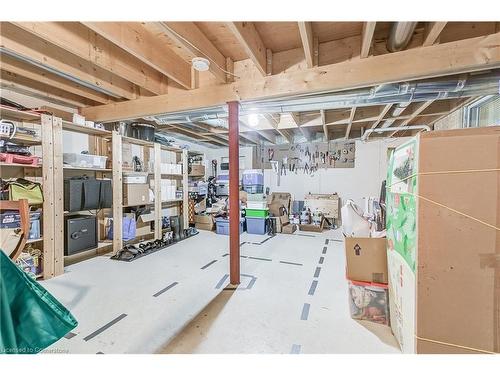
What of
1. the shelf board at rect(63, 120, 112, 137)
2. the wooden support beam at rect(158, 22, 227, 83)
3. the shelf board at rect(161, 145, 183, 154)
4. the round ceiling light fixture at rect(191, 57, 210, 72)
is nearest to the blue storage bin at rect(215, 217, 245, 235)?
the shelf board at rect(161, 145, 183, 154)

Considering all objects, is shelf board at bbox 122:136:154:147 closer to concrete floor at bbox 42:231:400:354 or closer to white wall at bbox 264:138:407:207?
concrete floor at bbox 42:231:400:354

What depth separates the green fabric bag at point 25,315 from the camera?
0.83 m

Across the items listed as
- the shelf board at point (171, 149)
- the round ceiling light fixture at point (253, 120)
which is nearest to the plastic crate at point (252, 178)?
the round ceiling light fixture at point (253, 120)

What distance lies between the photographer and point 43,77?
2.71 m

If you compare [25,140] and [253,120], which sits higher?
[253,120]

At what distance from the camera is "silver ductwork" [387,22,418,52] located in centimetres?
173

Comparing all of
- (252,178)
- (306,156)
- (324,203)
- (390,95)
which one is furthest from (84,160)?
(324,203)

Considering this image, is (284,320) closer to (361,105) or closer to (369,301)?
(369,301)

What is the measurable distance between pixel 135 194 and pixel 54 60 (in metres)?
2.17

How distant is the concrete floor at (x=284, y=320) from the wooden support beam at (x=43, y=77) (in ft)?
10.4

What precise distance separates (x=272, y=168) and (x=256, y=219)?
2060 millimetres

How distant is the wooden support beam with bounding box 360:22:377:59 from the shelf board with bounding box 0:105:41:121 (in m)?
3.54
